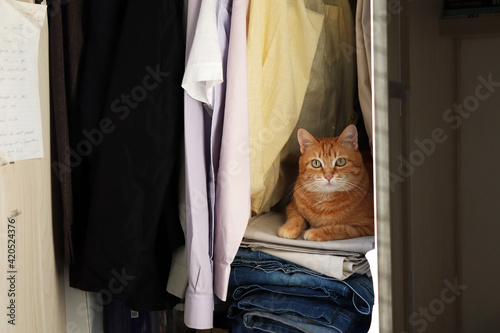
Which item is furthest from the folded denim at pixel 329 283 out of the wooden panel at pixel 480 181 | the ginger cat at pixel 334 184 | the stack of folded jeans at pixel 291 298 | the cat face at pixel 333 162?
the wooden panel at pixel 480 181

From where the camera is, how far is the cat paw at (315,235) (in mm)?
1314

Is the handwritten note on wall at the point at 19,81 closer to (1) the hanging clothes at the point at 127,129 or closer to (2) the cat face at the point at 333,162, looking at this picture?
(1) the hanging clothes at the point at 127,129

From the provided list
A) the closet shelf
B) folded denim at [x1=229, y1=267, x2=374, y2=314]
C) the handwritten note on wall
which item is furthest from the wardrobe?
the handwritten note on wall

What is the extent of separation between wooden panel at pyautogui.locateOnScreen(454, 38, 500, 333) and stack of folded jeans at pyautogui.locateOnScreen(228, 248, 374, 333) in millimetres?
504

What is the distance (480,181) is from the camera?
27.8 inches

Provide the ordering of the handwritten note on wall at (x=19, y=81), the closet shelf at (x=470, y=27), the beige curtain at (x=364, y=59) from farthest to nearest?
the beige curtain at (x=364, y=59) → the handwritten note on wall at (x=19, y=81) → the closet shelf at (x=470, y=27)

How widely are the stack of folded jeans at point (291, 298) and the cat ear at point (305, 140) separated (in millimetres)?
292

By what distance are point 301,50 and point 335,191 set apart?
37 cm

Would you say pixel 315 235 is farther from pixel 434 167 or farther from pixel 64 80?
pixel 64 80

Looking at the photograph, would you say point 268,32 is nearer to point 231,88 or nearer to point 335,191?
point 231,88

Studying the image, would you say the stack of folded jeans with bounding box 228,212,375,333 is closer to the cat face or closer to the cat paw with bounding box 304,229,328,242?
the cat paw with bounding box 304,229,328,242

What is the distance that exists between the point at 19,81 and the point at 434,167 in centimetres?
83

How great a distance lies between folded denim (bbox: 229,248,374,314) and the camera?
123 cm

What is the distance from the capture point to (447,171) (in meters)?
0.75
